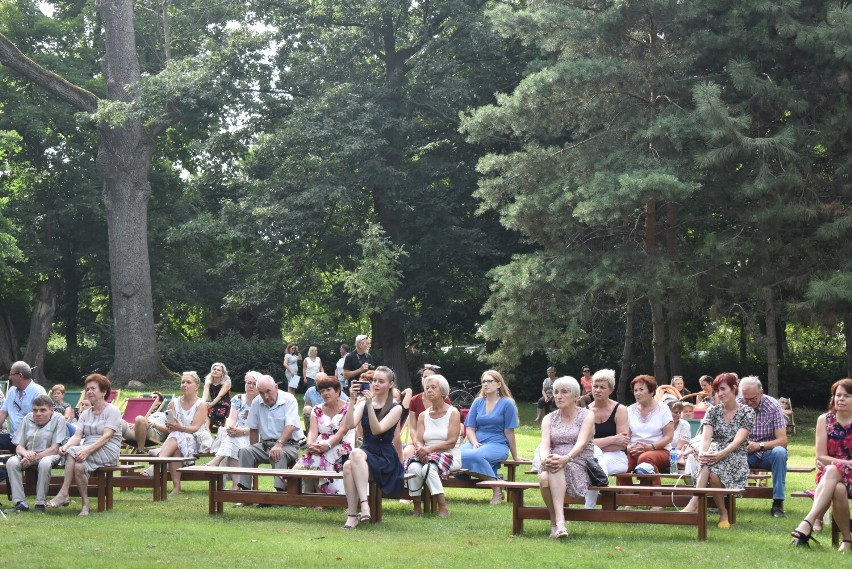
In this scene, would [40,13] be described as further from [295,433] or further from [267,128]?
[295,433]

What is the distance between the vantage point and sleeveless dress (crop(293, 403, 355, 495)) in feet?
37.4

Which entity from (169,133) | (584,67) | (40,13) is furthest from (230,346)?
(584,67)

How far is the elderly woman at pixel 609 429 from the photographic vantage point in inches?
423

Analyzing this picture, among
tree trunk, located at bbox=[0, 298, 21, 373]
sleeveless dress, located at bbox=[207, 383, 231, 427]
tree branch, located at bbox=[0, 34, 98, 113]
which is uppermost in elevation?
tree branch, located at bbox=[0, 34, 98, 113]

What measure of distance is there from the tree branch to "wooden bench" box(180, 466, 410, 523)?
23173 mm

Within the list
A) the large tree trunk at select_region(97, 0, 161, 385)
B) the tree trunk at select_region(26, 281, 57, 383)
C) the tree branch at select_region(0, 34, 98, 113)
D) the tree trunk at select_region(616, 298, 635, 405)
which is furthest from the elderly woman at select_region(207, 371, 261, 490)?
the tree trunk at select_region(26, 281, 57, 383)

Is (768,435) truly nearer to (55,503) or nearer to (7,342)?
(55,503)

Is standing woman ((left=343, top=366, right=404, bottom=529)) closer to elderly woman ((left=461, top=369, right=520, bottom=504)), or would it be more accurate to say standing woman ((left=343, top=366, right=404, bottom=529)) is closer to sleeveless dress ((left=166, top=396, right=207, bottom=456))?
elderly woman ((left=461, top=369, right=520, bottom=504))

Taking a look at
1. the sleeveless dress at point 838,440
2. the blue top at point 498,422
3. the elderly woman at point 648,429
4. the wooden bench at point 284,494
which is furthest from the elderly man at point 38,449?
the sleeveless dress at point 838,440

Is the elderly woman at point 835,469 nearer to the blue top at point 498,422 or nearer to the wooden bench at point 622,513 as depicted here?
the wooden bench at point 622,513

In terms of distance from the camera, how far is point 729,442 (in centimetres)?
1032

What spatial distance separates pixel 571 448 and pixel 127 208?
24676mm

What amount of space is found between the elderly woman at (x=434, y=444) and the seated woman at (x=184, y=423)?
2.87m

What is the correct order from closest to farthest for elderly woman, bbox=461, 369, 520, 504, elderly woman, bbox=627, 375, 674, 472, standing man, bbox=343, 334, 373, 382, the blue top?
elderly woman, bbox=627, 375, 674, 472 → elderly woman, bbox=461, 369, 520, 504 → the blue top → standing man, bbox=343, 334, 373, 382
